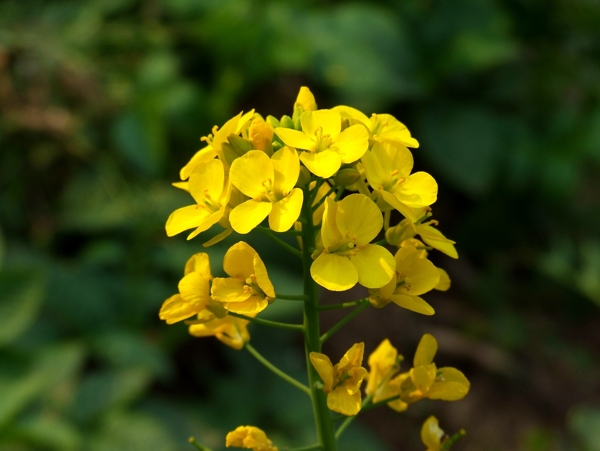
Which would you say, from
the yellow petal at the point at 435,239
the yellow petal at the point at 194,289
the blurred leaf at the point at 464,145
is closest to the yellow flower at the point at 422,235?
the yellow petal at the point at 435,239

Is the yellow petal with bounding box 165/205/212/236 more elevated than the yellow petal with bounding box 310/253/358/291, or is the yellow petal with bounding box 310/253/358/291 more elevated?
A: the yellow petal with bounding box 310/253/358/291

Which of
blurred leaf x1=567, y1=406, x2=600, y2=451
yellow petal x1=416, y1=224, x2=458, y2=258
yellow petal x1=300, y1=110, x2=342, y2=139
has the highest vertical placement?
yellow petal x1=300, y1=110, x2=342, y2=139

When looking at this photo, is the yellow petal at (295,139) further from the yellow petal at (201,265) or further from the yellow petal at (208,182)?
the yellow petal at (201,265)

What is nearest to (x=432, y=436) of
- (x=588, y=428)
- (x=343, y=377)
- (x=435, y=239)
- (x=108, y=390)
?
(x=343, y=377)

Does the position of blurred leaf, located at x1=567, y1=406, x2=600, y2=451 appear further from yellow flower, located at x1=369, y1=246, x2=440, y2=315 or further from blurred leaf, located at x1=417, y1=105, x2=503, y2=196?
yellow flower, located at x1=369, y1=246, x2=440, y2=315

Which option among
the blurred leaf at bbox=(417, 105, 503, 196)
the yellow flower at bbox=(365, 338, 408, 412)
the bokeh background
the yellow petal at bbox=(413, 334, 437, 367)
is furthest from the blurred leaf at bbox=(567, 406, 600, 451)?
the yellow petal at bbox=(413, 334, 437, 367)

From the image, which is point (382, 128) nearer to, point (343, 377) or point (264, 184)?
point (264, 184)

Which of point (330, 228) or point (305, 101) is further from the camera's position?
point (305, 101)
